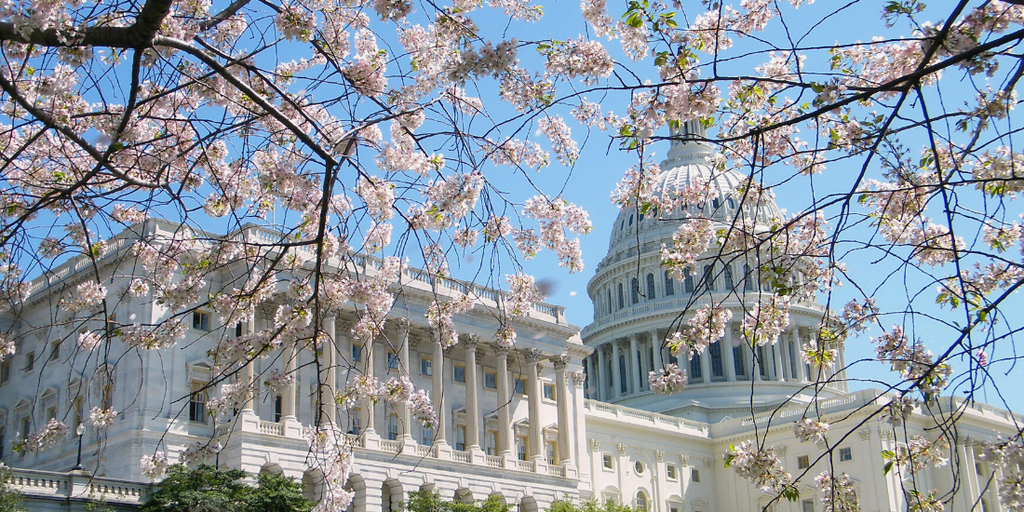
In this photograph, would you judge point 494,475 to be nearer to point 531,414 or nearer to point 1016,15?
point 531,414

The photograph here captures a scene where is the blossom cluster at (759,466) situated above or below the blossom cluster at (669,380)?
below

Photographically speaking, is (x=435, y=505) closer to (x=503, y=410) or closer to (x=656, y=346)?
(x=503, y=410)

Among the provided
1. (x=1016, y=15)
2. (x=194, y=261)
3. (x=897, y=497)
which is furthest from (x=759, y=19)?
(x=897, y=497)

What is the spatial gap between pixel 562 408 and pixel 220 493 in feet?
90.2

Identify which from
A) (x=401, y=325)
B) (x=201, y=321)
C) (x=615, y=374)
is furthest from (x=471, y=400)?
(x=615, y=374)

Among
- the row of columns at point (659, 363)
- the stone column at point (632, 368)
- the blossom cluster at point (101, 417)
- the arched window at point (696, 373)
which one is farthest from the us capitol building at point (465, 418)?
the blossom cluster at point (101, 417)

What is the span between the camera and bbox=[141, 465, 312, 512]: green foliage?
3931 cm

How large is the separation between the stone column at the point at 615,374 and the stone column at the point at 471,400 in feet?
163

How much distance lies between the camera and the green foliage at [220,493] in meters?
39.3

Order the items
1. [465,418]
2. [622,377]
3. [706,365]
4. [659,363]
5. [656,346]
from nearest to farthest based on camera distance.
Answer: [465,418], [706,365], [659,363], [656,346], [622,377]

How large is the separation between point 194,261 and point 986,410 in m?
87.3

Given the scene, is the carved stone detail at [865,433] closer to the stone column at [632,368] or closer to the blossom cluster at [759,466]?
the stone column at [632,368]

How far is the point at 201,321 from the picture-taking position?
51844 mm

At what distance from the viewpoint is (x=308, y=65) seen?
17.8 m
